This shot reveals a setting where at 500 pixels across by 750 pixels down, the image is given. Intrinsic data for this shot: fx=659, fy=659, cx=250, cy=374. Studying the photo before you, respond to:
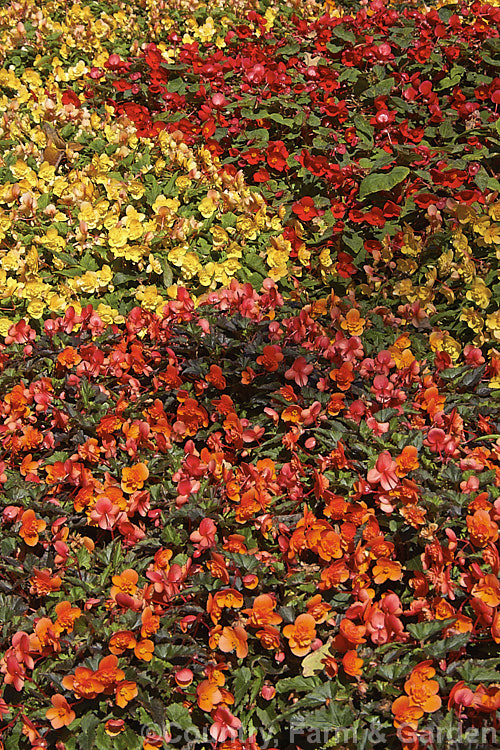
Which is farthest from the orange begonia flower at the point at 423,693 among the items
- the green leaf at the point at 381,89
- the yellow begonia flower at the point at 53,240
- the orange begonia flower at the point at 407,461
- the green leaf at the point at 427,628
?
the green leaf at the point at 381,89

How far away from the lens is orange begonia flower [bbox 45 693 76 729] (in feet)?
5.02

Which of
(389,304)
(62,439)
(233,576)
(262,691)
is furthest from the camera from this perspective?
(389,304)

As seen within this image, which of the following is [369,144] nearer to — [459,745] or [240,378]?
[240,378]

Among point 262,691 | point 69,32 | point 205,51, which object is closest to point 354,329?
point 262,691

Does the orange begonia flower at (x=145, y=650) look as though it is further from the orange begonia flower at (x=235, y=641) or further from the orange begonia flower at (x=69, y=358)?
the orange begonia flower at (x=69, y=358)

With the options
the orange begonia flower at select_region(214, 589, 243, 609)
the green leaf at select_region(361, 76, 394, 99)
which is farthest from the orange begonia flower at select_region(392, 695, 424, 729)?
the green leaf at select_region(361, 76, 394, 99)

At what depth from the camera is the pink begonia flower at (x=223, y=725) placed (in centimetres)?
152

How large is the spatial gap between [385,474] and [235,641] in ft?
1.95

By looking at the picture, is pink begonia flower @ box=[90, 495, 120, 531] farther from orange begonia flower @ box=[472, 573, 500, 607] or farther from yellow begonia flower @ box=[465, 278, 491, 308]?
yellow begonia flower @ box=[465, 278, 491, 308]

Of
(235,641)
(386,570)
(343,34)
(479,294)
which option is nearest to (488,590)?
(386,570)

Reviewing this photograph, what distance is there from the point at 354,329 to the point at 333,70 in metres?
1.54

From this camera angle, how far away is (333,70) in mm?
3227

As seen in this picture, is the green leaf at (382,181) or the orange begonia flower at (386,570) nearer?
the orange begonia flower at (386,570)

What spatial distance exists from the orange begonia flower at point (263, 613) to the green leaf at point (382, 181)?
5.77 ft
